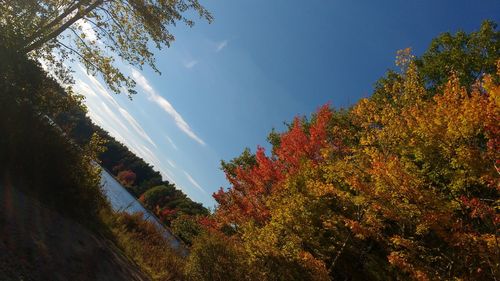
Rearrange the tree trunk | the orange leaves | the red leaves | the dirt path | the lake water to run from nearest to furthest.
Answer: the dirt path → the tree trunk → the lake water → the orange leaves → the red leaves

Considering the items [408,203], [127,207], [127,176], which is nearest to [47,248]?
[127,207]

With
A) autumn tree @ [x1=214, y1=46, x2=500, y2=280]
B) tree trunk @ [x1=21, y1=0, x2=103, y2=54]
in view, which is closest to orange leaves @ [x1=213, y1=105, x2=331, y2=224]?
autumn tree @ [x1=214, y1=46, x2=500, y2=280]

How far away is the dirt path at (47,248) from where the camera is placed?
6.41m

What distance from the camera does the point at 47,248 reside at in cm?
742

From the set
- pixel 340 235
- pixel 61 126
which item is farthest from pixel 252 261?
pixel 61 126

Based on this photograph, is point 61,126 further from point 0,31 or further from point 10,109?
point 0,31

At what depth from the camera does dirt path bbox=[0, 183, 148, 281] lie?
6.41m

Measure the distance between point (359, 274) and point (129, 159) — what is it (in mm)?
63088

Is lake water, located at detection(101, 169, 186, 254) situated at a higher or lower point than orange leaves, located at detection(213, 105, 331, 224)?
lower

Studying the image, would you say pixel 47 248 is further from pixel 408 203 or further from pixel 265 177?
pixel 265 177

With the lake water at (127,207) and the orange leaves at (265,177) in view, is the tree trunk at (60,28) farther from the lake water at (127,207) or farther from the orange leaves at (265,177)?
the orange leaves at (265,177)

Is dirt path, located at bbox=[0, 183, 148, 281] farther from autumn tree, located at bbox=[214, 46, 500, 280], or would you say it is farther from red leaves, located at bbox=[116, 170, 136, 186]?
red leaves, located at bbox=[116, 170, 136, 186]

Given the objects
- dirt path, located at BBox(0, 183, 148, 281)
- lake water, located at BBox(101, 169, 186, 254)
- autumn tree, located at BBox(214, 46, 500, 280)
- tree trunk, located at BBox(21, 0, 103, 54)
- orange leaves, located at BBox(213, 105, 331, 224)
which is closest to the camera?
dirt path, located at BBox(0, 183, 148, 281)

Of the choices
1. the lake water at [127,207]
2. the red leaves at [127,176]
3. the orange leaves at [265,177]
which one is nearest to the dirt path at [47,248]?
the lake water at [127,207]
